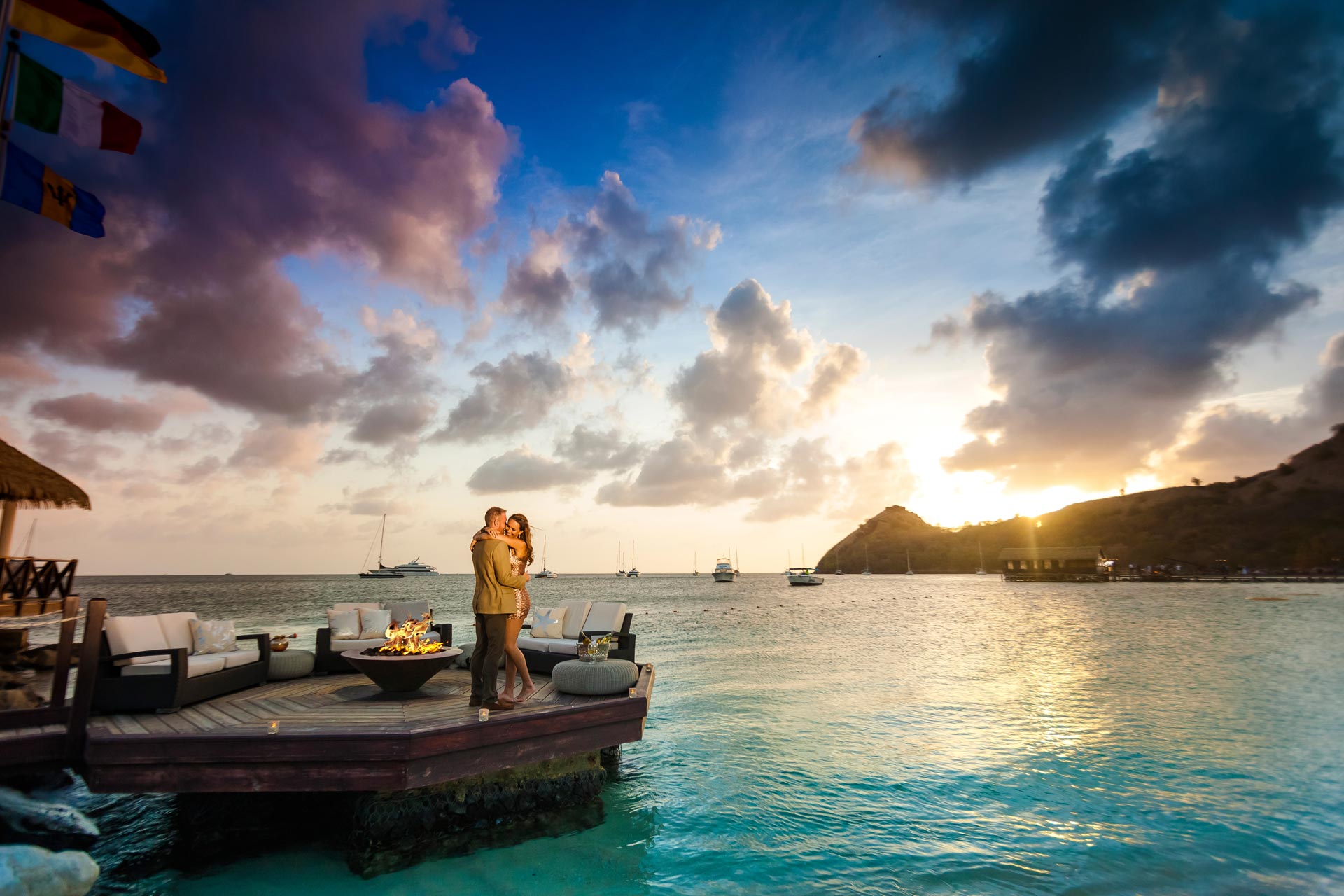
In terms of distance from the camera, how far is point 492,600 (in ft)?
20.2

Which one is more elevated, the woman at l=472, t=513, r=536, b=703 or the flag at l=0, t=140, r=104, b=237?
the flag at l=0, t=140, r=104, b=237

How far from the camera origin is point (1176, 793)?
25.9ft

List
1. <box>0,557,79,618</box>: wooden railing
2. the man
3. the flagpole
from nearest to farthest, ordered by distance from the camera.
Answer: the man → the flagpole → <box>0,557,79,618</box>: wooden railing

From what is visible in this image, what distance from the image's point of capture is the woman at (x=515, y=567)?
630 cm

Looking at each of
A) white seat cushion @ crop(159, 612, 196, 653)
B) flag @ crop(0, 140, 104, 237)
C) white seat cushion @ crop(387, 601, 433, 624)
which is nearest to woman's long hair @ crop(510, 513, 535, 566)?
white seat cushion @ crop(159, 612, 196, 653)

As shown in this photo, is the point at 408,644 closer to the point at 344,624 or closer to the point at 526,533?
Answer: the point at 526,533

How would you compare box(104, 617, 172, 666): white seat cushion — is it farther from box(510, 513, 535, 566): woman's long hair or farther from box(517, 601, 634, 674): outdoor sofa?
box(517, 601, 634, 674): outdoor sofa

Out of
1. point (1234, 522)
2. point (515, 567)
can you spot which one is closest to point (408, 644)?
point (515, 567)

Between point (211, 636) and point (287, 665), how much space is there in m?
1.03

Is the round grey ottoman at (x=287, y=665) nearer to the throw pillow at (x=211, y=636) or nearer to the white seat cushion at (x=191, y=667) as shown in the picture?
the throw pillow at (x=211, y=636)

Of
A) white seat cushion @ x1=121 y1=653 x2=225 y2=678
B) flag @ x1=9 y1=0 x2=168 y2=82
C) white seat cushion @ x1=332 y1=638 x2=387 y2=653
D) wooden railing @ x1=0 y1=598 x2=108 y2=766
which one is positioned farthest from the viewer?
white seat cushion @ x1=332 y1=638 x2=387 y2=653

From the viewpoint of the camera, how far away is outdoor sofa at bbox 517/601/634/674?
29.6 ft

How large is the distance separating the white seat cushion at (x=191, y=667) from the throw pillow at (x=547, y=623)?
A: 453 cm

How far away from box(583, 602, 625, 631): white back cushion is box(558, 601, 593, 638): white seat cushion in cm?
10
